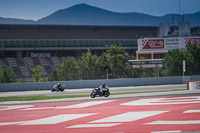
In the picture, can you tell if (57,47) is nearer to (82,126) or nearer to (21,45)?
(21,45)

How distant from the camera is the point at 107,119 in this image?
680 inches

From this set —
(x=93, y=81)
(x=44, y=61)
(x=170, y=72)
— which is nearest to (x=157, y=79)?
(x=170, y=72)

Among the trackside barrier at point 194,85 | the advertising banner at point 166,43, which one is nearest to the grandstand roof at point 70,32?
the advertising banner at point 166,43

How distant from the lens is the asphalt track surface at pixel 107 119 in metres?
14.8

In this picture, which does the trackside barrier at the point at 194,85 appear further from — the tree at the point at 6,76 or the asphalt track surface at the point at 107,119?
the tree at the point at 6,76

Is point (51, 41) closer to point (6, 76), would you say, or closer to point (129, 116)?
point (6, 76)

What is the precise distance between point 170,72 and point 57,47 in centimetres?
4184

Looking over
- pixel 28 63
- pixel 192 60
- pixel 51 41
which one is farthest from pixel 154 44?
pixel 28 63

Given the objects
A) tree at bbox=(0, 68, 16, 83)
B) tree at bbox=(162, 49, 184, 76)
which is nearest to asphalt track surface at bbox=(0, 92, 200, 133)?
Result: tree at bbox=(0, 68, 16, 83)

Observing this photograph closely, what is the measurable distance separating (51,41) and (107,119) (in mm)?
65924

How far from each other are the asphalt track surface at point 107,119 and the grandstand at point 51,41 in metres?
51.4

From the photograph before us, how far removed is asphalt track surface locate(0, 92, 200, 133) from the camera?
48.7ft

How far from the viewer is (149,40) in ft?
247

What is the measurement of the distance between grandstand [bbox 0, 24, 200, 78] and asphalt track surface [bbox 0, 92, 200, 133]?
51448 mm
